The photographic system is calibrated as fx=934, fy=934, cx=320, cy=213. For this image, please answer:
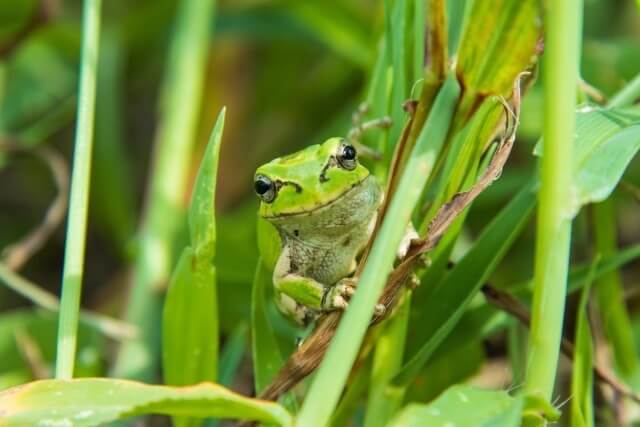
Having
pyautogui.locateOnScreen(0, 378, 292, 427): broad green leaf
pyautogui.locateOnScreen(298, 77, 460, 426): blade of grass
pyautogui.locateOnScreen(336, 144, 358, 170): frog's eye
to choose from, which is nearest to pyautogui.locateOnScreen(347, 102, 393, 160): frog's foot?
pyautogui.locateOnScreen(336, 144, 358, 170): frog's eye

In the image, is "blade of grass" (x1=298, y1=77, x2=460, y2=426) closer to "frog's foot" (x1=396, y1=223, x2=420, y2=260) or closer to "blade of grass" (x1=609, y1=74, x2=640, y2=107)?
"frog's foot" (x1=396, y1=223, x2=420, y2=260)

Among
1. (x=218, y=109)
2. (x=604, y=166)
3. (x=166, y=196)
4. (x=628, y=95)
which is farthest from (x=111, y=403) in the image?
(x=218, y=109)

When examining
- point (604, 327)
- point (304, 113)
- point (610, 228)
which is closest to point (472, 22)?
point (610, 228)

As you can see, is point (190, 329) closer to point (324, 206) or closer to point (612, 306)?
point (324, 206)

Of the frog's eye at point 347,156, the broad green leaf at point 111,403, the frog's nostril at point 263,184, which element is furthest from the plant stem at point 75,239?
the frog's eye at point 347,156

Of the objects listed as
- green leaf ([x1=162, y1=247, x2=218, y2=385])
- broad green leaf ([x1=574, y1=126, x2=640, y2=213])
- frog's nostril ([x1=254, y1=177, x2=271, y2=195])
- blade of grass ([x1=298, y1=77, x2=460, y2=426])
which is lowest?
blade of grass ([x1=298, y1=77, x2=460, y2=426])
